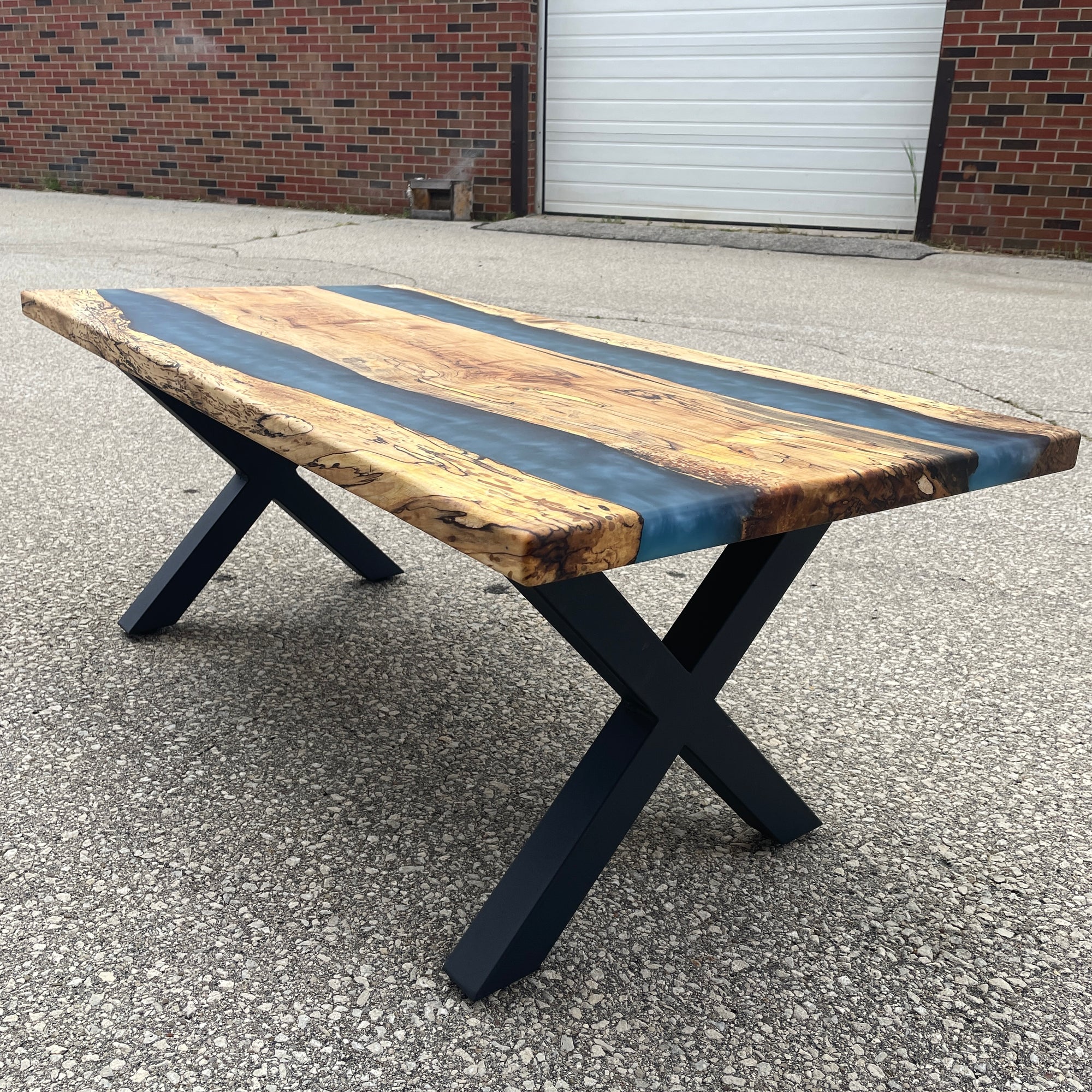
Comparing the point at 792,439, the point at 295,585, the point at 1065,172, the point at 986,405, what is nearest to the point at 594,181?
the point at 1065,172

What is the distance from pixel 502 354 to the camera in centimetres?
159

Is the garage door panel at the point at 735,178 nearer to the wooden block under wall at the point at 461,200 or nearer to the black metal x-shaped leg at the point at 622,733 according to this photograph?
the wooden block under wall at the point at 461,200

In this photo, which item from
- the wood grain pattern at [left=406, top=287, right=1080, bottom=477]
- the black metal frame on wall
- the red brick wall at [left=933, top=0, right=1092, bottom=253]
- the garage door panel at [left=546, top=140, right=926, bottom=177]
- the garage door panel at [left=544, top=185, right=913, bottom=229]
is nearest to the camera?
the wood grain pattern at [left=406, top=287, right=1080, bottom=477]

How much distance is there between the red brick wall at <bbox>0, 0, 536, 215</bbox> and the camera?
7.92 metres

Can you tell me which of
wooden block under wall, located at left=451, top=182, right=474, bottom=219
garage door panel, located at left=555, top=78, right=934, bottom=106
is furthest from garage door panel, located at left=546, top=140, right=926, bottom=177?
wooden block under wall, located at left=451, top=182, right=474, bottom=219

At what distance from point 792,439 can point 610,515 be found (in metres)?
0.38

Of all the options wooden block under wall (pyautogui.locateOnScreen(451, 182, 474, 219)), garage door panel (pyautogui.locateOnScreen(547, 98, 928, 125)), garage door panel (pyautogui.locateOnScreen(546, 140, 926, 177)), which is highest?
garage door panel (pyautogui.locateOnScreen(547, 98, 928, 125))

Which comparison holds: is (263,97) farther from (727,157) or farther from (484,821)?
(484,821)

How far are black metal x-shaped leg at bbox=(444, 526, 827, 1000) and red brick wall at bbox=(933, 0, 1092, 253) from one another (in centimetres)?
627

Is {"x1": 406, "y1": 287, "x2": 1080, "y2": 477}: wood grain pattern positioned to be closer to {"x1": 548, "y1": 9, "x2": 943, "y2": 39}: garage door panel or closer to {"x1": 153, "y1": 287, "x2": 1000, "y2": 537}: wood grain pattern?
{"x1": 153, "y1": 287, "x2": 1000, "y2": 537}: wood grain pattern

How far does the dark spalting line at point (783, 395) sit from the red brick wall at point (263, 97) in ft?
21.4

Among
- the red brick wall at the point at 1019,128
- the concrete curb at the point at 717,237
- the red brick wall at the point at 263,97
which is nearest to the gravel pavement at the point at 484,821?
the concrete curb at the point at 717,237

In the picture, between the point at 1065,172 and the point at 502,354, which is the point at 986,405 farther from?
the point at 1065,172

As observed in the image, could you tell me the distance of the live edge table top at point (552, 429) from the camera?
2.94 ft
